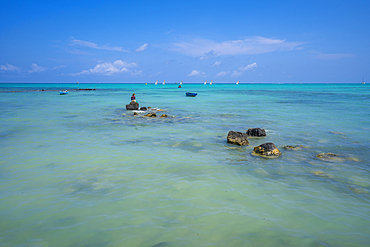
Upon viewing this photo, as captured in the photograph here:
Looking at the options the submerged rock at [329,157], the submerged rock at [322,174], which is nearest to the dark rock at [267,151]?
the submerged rock at [329,157]

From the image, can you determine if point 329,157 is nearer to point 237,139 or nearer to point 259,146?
point 259,146

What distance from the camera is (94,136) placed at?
1470 centimetres

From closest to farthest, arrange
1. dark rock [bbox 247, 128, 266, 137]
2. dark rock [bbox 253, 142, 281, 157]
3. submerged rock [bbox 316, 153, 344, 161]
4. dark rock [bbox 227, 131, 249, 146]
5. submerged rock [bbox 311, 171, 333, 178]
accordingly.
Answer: submerged rock [bbox 311, 171, 333, 178]
submerged rock [bbox 316, 153, 344, 161]
dark rock [bbox 253, 142, 281, 157]
dark rock [bbox 227, 131, 249, 146]
dark rock [bbox 247, 128, 266, 137]

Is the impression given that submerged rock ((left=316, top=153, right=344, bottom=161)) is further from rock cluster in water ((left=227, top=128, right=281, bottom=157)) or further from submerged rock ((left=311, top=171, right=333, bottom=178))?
submerged rock ((left=311, top=171, right=333, bottom=178))

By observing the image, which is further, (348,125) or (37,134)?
(348,125)

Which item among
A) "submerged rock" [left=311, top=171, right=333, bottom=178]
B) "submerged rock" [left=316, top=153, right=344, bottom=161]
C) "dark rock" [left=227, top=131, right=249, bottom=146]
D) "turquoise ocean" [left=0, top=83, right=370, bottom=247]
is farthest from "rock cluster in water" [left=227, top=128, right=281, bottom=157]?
"submerged rock" [left=311, top=171, right=333, bottom=178]

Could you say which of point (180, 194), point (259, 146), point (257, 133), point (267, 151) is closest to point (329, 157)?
point (267, 151)

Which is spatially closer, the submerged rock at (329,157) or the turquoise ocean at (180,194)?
the turquoise ocean at (180,194)

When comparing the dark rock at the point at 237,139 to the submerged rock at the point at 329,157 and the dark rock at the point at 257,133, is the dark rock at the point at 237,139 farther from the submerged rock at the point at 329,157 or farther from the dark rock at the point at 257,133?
the submerged rock at the point at 329,157

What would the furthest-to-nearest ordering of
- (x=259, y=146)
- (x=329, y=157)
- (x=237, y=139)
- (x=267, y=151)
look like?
(x=237, y=139) < (x=259, y=146) < (x=267, y=151) < (x=329, y=157)

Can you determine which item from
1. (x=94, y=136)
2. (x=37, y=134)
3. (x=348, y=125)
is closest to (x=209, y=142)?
(x=94, y=136)

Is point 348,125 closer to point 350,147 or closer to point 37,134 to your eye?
point 350,147

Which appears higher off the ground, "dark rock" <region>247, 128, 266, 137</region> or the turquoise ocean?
"dark rock" <region>247, 128, 266, 137</region>

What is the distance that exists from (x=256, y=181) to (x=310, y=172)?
2.47 m
